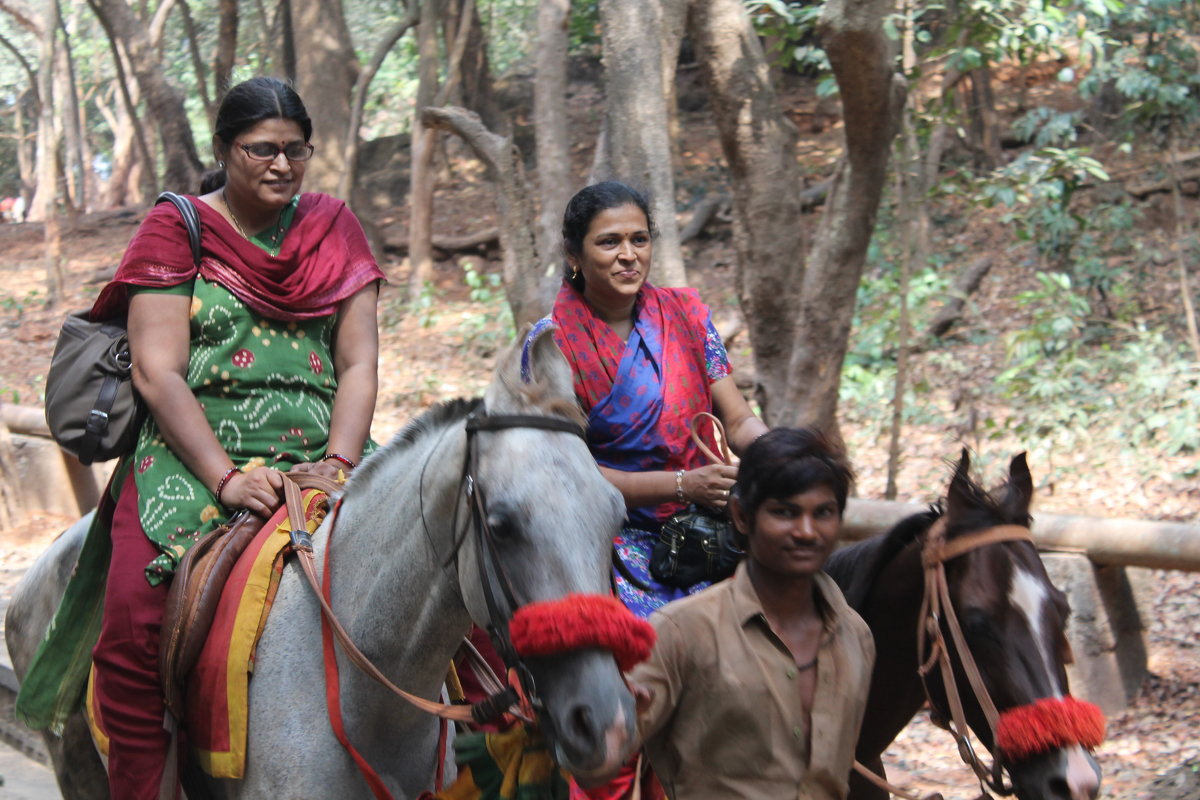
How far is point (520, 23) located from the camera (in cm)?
2639

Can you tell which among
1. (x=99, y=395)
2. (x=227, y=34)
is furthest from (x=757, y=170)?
(x=227, y=34)

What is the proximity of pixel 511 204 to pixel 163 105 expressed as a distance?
26.6ft

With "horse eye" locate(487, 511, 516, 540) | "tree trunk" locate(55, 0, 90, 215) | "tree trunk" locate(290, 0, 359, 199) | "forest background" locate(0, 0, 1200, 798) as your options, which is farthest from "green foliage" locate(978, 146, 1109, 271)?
"tree trunk" locate(55, 0, 90, 215)

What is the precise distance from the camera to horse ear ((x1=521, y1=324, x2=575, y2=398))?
272cm

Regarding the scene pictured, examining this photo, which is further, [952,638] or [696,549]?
[696,549]

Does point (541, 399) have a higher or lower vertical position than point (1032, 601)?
higher

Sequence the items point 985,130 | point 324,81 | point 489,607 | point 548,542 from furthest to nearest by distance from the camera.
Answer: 1. point 985,130
2. point 324,81
3. point 489,607
4. point 548,542

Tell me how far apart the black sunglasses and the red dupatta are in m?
0.23

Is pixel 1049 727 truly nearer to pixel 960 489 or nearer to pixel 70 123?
pixel 960 489

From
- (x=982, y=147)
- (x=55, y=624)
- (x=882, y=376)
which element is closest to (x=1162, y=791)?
(x=55, y=624)

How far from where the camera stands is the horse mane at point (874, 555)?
3227 millimetres

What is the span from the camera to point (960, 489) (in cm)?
296

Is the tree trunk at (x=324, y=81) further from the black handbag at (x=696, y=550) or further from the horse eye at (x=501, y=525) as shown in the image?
the horse eye at (x=501, y=525)

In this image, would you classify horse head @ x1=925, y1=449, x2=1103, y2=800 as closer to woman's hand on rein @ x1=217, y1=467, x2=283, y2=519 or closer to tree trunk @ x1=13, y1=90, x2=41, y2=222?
woman's hand on rein @ x1=217, y1=467, x2=283, y2=519
